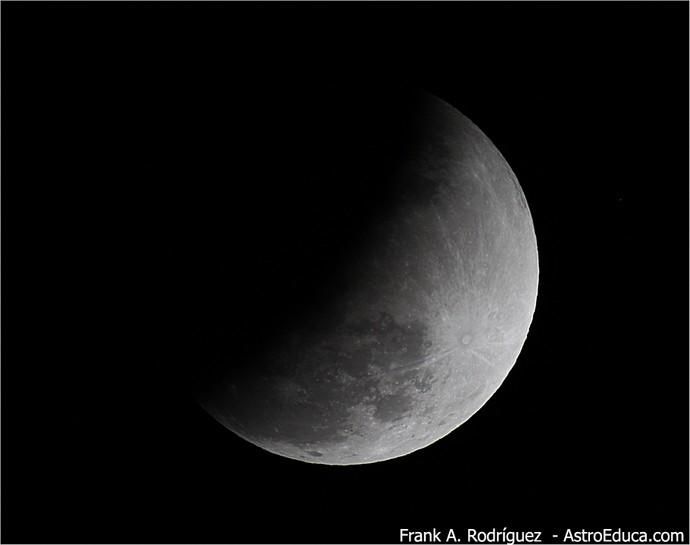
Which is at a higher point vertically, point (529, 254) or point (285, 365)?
point (529, 254)

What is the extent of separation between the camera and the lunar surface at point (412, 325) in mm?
4035

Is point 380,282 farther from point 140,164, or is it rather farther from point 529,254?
point 140,164

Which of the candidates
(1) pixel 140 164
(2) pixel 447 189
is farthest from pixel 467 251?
(1) pixel 140 164

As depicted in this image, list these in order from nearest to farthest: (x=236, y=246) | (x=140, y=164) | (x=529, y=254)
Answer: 1. (x=236, y=246)
2. (x=140, y=164)
3. (x=529, y=254)

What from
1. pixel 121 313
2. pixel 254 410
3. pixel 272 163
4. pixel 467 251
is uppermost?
pixel 272 163

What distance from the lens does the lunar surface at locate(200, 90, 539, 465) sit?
13.2 feet

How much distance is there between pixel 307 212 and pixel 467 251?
1019 millimetres

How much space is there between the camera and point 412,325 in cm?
405

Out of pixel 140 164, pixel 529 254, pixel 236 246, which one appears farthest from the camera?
pixel 529 254

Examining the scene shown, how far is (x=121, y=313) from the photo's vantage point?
14.5 ft

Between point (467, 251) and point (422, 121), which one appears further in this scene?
point (422, 121)

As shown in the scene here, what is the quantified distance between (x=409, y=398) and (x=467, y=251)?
101cm

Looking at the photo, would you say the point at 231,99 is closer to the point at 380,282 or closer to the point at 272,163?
the point at 272,163

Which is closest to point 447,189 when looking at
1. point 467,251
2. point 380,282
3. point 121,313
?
point 467,251
